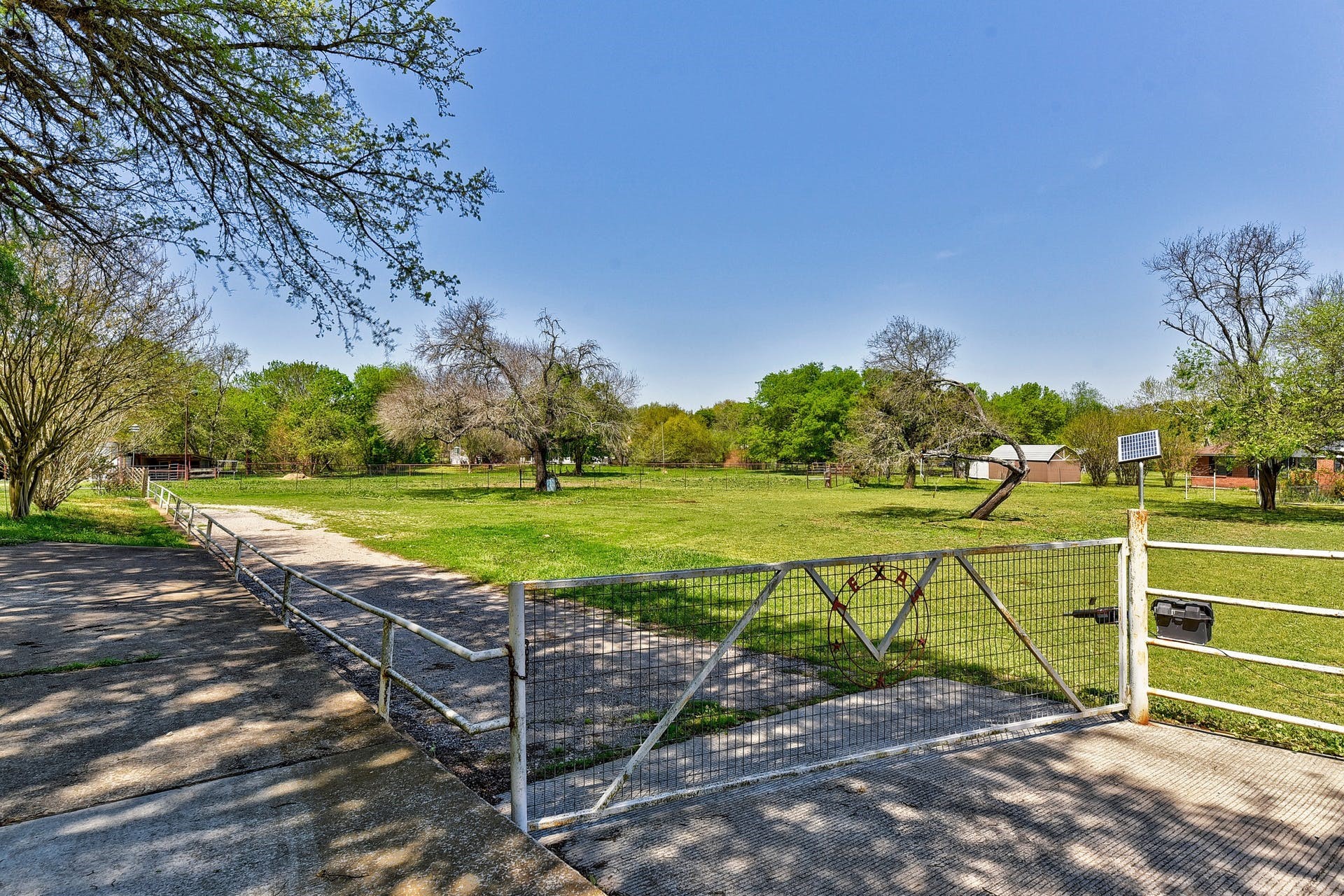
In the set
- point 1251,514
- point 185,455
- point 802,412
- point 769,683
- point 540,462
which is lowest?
point 1251,514

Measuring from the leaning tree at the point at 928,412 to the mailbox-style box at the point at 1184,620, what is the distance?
2003 centimetres

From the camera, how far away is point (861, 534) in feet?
67.6

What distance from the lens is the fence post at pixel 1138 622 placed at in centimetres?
495

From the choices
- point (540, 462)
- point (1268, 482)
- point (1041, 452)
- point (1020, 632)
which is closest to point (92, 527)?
point (1020, 632)

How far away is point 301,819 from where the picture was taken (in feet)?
10.1

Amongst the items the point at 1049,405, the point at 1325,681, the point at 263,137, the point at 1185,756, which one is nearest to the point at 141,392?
the point at 263,137

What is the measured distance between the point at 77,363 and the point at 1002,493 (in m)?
A: 28.6

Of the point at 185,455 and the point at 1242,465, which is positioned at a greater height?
the point at 185,455

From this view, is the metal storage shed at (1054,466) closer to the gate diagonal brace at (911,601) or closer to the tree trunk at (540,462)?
the tree trunk at (540,462)

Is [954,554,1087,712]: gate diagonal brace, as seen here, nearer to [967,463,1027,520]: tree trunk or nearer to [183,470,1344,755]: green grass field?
[183,470,1344,755]: green grass field

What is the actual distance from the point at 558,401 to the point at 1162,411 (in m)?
29.3

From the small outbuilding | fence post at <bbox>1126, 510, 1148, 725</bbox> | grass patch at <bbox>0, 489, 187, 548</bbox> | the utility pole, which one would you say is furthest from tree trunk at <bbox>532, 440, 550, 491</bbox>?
the small outbuilding

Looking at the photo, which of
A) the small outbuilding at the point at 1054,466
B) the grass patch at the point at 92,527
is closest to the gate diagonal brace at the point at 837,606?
the grass patch at the point at 92,527

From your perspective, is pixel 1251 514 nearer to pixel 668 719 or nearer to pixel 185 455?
pixel 668 719
